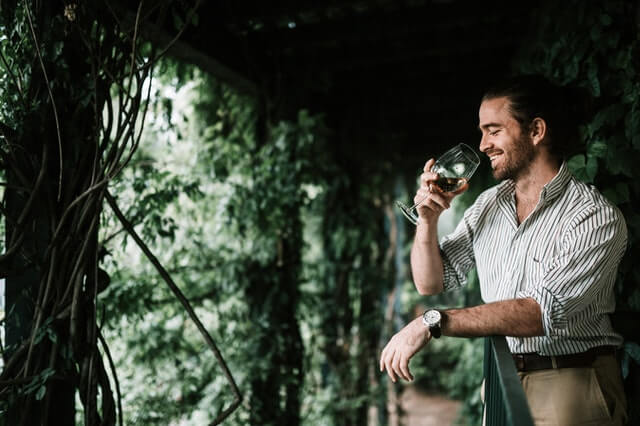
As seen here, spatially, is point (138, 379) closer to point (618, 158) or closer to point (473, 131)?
point (618, 158)

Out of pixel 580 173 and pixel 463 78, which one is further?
pixel 463 78

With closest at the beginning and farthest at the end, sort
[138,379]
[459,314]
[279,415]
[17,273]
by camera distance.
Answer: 1. [459,314]
2. [17,273]
3. [138,379]
4. [279,415]

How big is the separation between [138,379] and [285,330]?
2.85ft

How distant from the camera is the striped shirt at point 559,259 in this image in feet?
4.54

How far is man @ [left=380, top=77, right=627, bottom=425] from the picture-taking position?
54.7 inches

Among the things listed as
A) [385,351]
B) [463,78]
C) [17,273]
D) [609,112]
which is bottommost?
[385,351]

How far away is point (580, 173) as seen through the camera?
2.00 m

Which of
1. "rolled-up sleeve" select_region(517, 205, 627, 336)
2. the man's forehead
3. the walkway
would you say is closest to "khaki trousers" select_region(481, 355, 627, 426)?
"rolled-up sleeve" select_region(517, 205, 627, 336)

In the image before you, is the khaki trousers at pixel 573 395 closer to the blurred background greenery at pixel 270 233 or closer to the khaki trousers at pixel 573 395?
the khaki trousers at pixel 573 395

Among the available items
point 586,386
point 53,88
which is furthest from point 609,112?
point 53,88

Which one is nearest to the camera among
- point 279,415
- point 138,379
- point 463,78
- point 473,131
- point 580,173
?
point 580,173

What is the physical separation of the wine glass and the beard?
0.10 metres

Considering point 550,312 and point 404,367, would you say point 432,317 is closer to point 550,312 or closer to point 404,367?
point 404,367

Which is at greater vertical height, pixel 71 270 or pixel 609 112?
pixel 609 112
